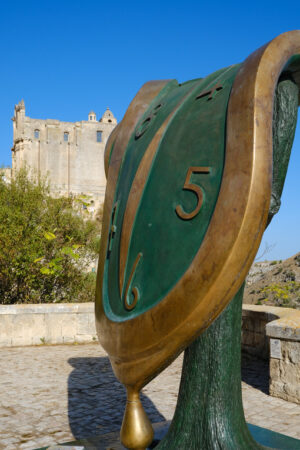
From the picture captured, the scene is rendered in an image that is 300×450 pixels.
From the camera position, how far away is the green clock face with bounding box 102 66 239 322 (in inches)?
51.5

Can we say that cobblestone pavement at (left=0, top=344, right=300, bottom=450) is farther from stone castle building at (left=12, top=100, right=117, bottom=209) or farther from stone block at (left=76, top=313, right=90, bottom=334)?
stone castle building at (left=12, top=100, right=117, bottom=209)

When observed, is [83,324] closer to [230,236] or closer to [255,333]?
[255,333]

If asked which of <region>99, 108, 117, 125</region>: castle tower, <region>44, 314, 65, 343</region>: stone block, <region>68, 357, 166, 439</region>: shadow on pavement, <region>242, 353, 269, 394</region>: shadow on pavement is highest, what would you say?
<region>99, 108, 117, 125</region>: castle tower

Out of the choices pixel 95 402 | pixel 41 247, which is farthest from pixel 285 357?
pixel 41 247

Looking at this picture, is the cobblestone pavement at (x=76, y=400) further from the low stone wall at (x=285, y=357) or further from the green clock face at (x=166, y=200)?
the green clock face at (x=166, y=200)

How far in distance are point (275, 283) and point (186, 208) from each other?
57.0 feet

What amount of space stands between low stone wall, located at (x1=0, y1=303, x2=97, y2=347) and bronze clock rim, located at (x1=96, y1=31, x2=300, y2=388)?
7395 millimetres

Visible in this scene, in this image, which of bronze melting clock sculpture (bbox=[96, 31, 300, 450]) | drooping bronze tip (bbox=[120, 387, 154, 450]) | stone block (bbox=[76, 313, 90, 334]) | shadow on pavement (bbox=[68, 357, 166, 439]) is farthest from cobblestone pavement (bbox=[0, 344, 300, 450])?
bronze melting clock sculpture (bbox=[96, 31, 300, 450])

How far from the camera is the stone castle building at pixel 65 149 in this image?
46.4 metres

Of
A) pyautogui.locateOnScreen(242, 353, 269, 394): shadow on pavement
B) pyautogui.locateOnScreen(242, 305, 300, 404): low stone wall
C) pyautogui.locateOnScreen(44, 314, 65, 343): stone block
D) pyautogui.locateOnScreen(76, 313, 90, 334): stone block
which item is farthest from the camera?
pyautogui.locateOnScreen(76, 313, 90, 334): stone block

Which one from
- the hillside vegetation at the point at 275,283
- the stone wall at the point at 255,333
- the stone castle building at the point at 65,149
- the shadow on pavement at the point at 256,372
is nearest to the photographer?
the shadow on pavement at the point at 256,372

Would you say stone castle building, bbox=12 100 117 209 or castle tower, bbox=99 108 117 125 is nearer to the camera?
stone castle building, bbox=12 100 117 209

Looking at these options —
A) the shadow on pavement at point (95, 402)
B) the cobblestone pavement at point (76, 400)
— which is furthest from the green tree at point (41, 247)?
the shadow on pavement at point (95, 402)

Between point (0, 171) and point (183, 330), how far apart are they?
11711 mm
